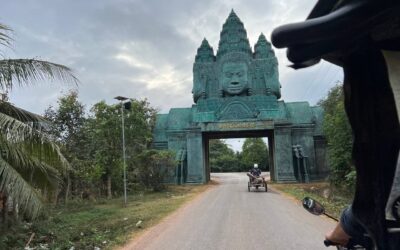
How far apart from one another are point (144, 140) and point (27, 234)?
46.8ft

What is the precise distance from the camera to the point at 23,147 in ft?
23.6

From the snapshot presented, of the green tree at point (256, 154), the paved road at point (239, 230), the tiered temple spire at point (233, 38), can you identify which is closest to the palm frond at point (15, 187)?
the paved road at point (239, 230)

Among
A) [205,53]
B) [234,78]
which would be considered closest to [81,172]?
[234,78]

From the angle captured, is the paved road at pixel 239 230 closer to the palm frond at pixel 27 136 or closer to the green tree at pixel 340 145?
the palm frond at pixel 27 136

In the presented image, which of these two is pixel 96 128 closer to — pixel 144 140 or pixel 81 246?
pixel 144 140

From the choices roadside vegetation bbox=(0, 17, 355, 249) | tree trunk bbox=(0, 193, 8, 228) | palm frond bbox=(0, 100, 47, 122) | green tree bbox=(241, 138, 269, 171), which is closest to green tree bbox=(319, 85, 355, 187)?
roadside vegetation bbox=(0, 17, 355, 249)

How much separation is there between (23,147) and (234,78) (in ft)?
78.4

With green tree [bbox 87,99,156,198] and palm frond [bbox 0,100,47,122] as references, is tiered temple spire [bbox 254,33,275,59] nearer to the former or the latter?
green tree [bbox 87,99,156,198]

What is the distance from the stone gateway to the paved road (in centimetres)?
1556

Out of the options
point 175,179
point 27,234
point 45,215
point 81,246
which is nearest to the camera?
point 81,246

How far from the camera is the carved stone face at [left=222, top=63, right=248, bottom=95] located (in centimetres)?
2989

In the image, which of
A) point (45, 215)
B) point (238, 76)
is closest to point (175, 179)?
point (238, 76)

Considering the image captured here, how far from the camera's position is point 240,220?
1070 cm

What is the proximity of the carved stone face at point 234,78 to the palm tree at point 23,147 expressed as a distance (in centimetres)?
2258
